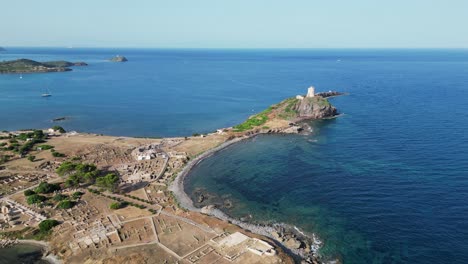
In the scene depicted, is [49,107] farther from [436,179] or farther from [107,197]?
[436,179]

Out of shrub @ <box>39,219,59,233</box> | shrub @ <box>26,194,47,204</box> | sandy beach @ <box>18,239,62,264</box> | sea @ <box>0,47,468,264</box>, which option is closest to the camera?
sandy beach @ <box>18,239,62,264</box>

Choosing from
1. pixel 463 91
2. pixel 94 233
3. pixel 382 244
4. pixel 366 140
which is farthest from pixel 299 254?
pixel 463 91

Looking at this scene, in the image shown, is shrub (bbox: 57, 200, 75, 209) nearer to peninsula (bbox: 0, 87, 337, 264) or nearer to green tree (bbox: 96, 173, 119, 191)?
peninsula (bbox: 0, 87, 337, 264)

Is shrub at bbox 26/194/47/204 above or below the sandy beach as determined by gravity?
above

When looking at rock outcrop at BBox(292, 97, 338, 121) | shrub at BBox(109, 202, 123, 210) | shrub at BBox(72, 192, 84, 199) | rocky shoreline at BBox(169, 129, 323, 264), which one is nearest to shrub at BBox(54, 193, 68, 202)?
shrub at BBox(72, 192, 84, 199)

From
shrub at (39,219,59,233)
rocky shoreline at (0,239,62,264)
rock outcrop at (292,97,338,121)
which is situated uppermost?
rock outcrop at (292,97,338,121)

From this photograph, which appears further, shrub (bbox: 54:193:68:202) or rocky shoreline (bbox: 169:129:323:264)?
shrub (bbox: 54:193:68:202)

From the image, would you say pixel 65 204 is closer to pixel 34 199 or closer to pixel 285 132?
pixel 34 199

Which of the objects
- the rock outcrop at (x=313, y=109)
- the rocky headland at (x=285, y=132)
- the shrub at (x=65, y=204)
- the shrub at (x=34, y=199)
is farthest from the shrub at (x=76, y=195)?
the rock outcrop at (x=313, y=109)

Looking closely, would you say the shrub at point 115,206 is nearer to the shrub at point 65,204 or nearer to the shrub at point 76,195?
the shrub at point 65,204
